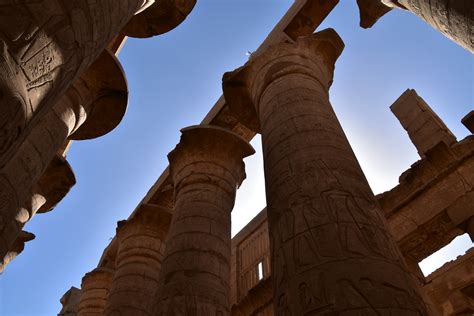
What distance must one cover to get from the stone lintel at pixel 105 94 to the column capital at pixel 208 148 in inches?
55.7

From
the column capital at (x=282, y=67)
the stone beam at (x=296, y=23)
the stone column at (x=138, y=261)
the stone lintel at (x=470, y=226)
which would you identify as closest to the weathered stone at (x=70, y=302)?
the stone column at (x=138, y=261)

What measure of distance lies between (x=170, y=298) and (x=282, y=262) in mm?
2657

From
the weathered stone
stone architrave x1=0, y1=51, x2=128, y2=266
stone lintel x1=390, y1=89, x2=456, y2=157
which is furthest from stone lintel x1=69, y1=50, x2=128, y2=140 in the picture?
the weathered stone

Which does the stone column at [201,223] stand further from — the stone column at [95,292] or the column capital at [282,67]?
the stone column at [95,292]

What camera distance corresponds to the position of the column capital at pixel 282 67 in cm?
588

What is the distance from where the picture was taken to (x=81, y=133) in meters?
7.23

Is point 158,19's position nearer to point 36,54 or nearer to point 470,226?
point 36,54

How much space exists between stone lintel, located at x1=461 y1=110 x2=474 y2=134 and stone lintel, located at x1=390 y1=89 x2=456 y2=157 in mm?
408

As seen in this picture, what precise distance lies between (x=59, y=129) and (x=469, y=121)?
705 cm

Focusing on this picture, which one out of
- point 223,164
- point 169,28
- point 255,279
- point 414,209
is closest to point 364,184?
point 223,164

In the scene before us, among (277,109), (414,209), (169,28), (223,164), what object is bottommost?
(277,109)

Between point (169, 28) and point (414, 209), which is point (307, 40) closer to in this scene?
point (169, 28)

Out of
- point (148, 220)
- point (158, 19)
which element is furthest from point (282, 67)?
point (148, 220)

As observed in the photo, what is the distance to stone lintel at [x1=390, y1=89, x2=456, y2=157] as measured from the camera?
818cm
